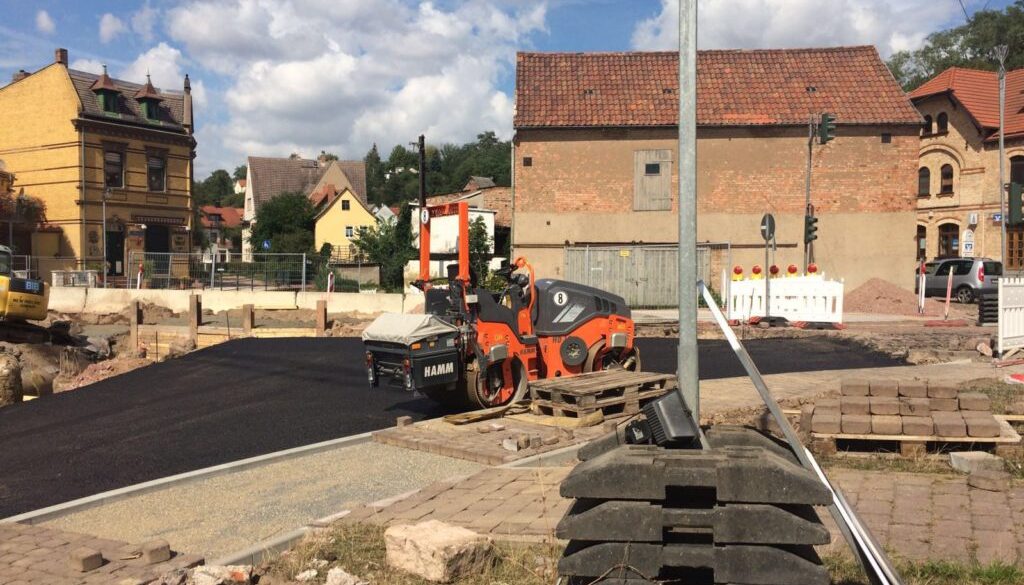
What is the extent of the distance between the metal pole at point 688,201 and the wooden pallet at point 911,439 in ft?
5.55

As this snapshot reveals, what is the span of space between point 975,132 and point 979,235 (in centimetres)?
499

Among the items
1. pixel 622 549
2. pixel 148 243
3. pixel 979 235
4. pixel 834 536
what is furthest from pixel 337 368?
pixel 979 235

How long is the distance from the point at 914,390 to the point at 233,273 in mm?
25227

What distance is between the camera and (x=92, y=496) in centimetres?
727

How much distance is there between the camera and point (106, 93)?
1601 inches

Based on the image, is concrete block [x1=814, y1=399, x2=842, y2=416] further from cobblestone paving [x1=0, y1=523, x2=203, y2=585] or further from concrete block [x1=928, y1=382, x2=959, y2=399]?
cobblestone paving [x1=0, y1=523, x2=203, y2=585]

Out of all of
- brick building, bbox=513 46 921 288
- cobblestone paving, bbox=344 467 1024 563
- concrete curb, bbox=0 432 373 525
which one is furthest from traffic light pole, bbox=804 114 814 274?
cobblestone paving, bbox=344 467 1024 563

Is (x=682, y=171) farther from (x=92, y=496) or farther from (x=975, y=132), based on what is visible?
(x=975, y=132)

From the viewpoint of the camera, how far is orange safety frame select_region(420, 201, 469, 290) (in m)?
9.92

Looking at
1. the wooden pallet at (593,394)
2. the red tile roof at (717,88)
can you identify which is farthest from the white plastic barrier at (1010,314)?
the red tile roof at (717,88)

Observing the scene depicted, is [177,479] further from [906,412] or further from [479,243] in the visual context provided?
[479,243]

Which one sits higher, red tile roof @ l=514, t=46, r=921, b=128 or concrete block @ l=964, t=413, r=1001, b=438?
red tile roof @ l=514, t=46, r=921, b=128

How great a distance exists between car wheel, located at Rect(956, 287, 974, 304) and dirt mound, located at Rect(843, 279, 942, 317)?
1466mm

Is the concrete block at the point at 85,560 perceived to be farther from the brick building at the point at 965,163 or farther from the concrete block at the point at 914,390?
the brick building at the point at 965,163
